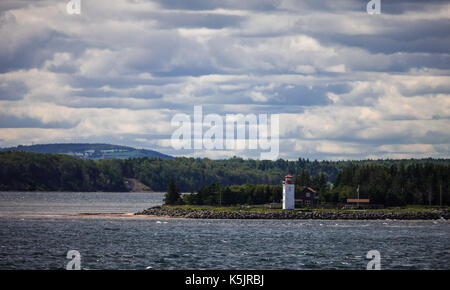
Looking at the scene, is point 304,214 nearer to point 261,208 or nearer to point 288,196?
point 288,196

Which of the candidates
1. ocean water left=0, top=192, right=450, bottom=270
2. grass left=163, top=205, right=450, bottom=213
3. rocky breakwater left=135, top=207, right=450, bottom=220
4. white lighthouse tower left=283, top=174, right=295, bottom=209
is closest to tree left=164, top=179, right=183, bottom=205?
grass left=163, top=205, right=450, bottom=213

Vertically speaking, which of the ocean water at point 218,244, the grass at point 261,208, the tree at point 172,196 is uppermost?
the tree at point 172,196

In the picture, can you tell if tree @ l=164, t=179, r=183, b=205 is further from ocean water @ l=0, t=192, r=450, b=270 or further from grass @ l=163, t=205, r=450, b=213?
ocean water @ l=0, t=192, r=450, b=270

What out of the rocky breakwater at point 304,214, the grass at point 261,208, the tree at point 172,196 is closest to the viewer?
the rocky breakwater at point 304,214

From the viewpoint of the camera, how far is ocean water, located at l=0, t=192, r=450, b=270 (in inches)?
2859

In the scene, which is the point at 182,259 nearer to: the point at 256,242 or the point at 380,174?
the point at 256,242

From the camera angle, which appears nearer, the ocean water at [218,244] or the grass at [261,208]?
the ocean water at [218,244]

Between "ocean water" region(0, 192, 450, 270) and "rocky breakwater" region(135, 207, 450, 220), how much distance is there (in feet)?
30.4

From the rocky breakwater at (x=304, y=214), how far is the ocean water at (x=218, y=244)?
926 cm

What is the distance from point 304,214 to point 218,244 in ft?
195

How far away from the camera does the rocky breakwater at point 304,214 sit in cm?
14800

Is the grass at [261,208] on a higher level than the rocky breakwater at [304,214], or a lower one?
higher

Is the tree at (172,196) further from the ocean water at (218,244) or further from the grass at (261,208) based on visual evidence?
the ocean water at (218,244)

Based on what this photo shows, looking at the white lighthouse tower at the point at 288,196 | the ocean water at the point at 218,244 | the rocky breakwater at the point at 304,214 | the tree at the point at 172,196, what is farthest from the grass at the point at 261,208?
the ocean water at the point at 218,244
